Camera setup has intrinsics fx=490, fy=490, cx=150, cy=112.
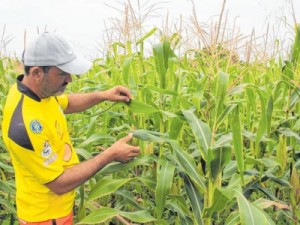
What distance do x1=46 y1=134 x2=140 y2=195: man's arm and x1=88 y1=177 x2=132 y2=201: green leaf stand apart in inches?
7.0

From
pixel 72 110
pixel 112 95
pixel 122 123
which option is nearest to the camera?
pixel 112 95

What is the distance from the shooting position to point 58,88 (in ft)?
8.65

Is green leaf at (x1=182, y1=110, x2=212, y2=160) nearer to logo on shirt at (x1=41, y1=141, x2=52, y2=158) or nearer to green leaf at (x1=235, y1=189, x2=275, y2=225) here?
green leaf at (x1=235, y1=189, x2=275, y2=225)

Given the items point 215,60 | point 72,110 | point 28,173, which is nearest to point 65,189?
point 28,173

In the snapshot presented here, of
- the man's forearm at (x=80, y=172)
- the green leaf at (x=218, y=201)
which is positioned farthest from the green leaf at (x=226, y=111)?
the man's forearm at (x=80, y=172)

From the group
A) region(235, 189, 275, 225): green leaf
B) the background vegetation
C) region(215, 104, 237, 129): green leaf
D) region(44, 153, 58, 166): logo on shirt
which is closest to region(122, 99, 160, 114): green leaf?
the background vegetation

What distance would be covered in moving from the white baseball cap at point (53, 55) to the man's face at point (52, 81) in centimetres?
4

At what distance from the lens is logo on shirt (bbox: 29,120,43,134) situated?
253 cm

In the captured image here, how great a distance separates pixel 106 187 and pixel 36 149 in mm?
496

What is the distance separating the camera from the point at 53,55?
2605mm

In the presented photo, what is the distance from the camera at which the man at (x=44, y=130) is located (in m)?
2.55

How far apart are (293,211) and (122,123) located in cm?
143

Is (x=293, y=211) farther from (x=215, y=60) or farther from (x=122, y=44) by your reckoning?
(x=122, y=44)

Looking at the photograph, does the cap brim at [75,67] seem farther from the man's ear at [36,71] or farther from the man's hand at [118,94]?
the man's hand at [118,94]
